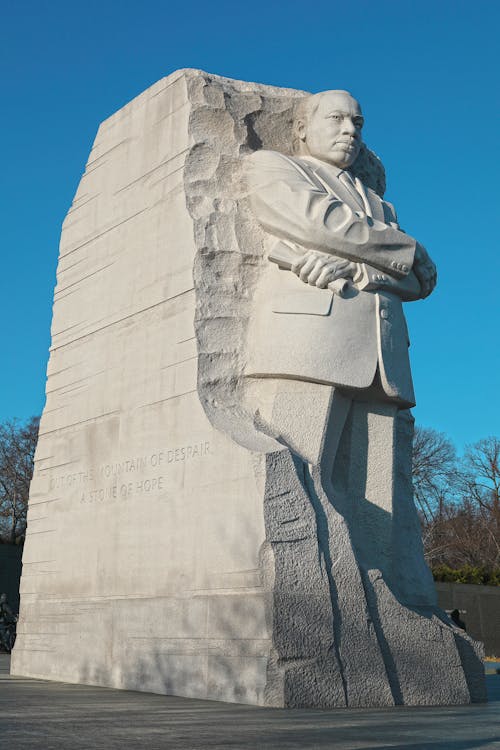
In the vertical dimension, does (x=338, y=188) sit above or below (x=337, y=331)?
above

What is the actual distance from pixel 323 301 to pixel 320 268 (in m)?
0.23

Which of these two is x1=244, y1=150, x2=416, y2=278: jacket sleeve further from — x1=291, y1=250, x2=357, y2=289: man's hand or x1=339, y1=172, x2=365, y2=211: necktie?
x1=339, y1=172, x2=365, y2=211: necktie

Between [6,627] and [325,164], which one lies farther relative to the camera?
[6,627]

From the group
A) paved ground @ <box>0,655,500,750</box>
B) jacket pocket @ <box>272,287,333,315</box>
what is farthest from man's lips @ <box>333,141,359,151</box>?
paved ground @ <box>0,655,500,750</box>

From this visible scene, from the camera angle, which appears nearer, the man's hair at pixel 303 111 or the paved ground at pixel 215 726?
the paved ground at pixel 215 726

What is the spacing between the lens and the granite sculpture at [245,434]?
250 inches

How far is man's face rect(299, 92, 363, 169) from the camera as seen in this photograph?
7.75m

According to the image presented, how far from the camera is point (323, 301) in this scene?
7051 millimetres

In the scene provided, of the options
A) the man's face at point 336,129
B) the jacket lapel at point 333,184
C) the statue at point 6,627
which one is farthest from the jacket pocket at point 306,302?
the statue at point 6,627

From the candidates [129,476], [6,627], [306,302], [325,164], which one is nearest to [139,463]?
[129,476]

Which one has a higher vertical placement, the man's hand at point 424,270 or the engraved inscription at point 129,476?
the man's hand at point 424,270

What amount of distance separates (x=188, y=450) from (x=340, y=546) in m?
1.32

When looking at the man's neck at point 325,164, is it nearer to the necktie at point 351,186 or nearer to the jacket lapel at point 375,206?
the necktie at point 351,186

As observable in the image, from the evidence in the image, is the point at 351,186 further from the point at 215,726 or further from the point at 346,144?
the point at 215,726
